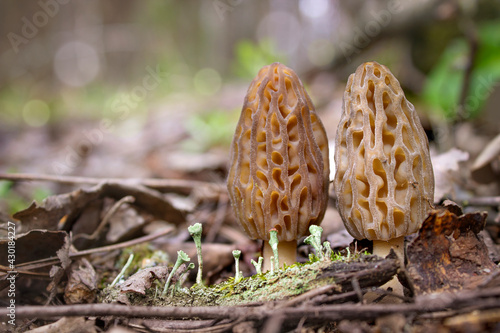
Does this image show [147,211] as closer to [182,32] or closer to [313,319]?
[313,319]

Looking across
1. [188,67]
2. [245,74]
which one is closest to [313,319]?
[245,74]

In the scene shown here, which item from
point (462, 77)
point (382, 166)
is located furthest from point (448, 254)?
point (462, 77)

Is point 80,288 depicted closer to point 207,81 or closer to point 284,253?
point 284,253

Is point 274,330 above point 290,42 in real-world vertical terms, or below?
below

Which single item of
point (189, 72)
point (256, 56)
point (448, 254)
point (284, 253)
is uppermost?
point (189, 72)

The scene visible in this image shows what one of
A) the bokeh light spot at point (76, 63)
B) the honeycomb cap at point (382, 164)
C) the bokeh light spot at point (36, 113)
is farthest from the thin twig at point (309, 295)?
the bokeh light spot at point (76, 63)

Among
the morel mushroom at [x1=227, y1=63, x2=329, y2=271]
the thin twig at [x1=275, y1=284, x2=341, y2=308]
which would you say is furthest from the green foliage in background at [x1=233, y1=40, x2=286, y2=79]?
the thin twig at [x1=275, y1=284, x2=341, y2=308]

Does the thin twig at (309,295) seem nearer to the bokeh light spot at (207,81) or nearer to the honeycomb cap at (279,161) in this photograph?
the honeycomb cap at (279,161)
